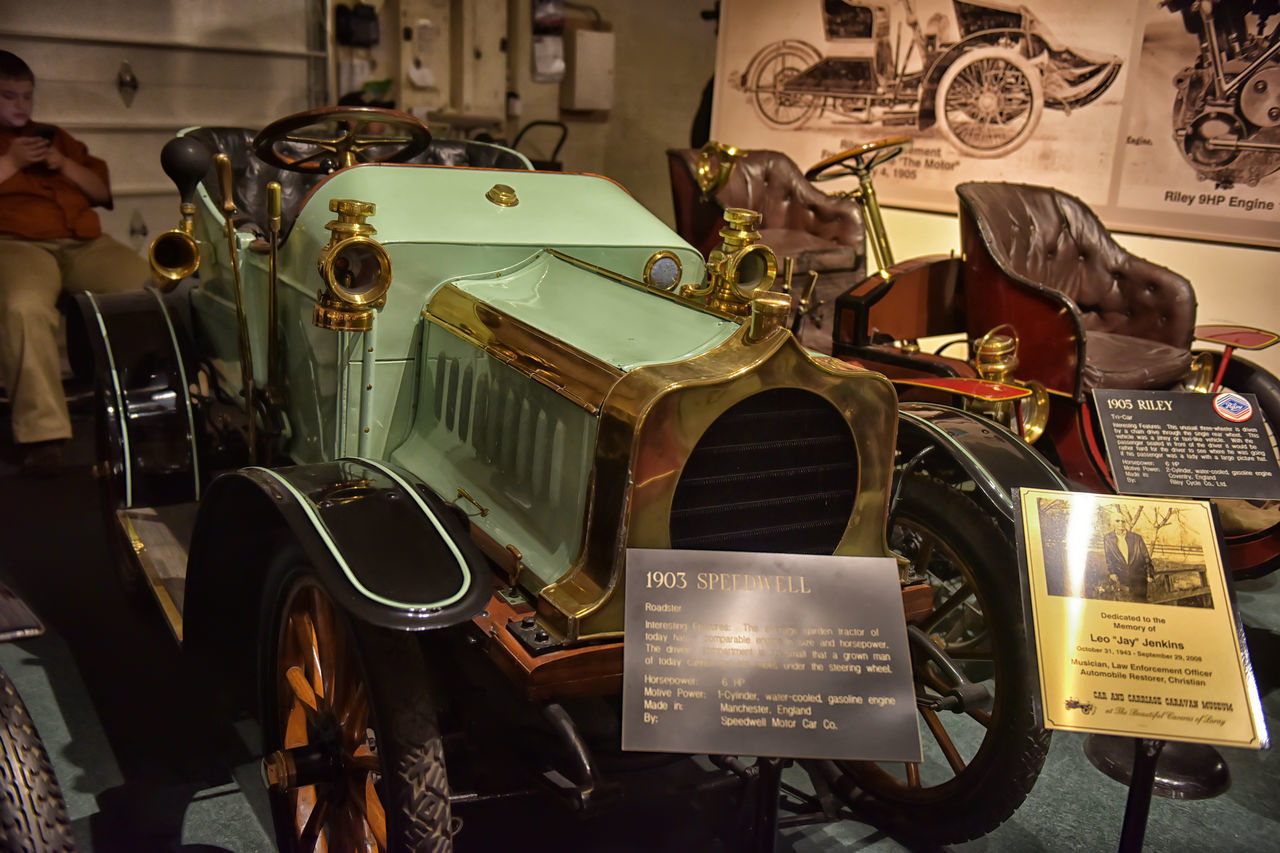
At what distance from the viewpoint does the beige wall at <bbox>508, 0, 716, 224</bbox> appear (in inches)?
297

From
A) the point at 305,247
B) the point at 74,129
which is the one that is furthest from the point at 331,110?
the point at 74,129

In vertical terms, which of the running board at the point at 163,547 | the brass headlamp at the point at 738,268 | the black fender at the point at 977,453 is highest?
the brass headlamp at the point at 738,268

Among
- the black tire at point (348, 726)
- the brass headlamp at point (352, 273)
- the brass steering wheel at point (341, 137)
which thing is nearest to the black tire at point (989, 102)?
the brass steering wheel at point (341, 137)

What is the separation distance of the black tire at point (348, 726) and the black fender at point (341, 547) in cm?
11

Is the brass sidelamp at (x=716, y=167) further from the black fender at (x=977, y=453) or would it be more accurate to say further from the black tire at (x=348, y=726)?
the black tire at (x=348, y=726)

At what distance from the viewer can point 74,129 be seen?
5188 mm

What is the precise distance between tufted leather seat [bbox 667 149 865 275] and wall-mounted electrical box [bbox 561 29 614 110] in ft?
7.50

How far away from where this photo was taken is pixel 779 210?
210 inches

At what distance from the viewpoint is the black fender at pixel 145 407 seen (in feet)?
9.18

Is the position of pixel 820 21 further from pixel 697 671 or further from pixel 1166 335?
pixel 697 671

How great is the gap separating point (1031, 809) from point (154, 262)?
Answer: 2.39m

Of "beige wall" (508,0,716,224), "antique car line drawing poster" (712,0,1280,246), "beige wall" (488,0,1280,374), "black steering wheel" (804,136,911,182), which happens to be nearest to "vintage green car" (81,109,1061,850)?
"black steering wheel" (804,136,911,182)

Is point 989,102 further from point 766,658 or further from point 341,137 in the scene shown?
point 766,658

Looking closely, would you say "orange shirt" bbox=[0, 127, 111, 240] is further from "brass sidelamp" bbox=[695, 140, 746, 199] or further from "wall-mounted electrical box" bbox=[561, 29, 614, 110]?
"wall-mounted electrical box" bbox=[561, 29, 614, 110]
